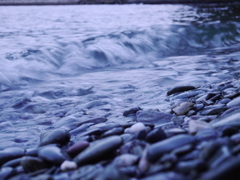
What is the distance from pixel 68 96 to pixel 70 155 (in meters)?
2.20

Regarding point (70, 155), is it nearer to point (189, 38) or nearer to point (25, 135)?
point (25, 135)

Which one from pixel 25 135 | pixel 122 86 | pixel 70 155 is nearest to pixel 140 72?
pixel 122 86

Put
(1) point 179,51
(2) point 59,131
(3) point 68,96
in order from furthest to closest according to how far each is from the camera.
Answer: (1) point 179,51, (3) point 68,96, (2) point 59,131

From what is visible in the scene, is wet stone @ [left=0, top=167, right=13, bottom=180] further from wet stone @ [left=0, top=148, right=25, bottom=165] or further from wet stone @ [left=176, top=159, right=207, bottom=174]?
wet stone @ [left=176, top=159, right=207, bottom=174]

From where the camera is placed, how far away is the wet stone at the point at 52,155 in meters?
1.63

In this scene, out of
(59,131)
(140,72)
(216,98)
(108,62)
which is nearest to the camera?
(59,131)

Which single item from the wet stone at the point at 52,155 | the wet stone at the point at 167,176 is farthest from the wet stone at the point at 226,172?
the wet stone at the point at 52,155

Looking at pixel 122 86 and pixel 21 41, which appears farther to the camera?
pixel 21 41

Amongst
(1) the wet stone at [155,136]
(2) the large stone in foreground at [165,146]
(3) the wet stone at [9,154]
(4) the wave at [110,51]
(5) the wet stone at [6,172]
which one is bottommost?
(4) the wave at [110,51]

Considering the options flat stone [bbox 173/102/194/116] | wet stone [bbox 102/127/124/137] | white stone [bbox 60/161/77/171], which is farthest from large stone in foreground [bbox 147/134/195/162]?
flat stone [bbox 173/102/194/116]

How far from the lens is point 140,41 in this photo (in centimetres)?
881

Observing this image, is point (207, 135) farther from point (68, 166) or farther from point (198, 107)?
point (198, 107)

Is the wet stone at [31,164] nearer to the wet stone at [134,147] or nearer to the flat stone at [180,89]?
the wet stone at [134,147]

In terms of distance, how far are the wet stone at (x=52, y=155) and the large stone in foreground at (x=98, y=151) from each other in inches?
4.1
